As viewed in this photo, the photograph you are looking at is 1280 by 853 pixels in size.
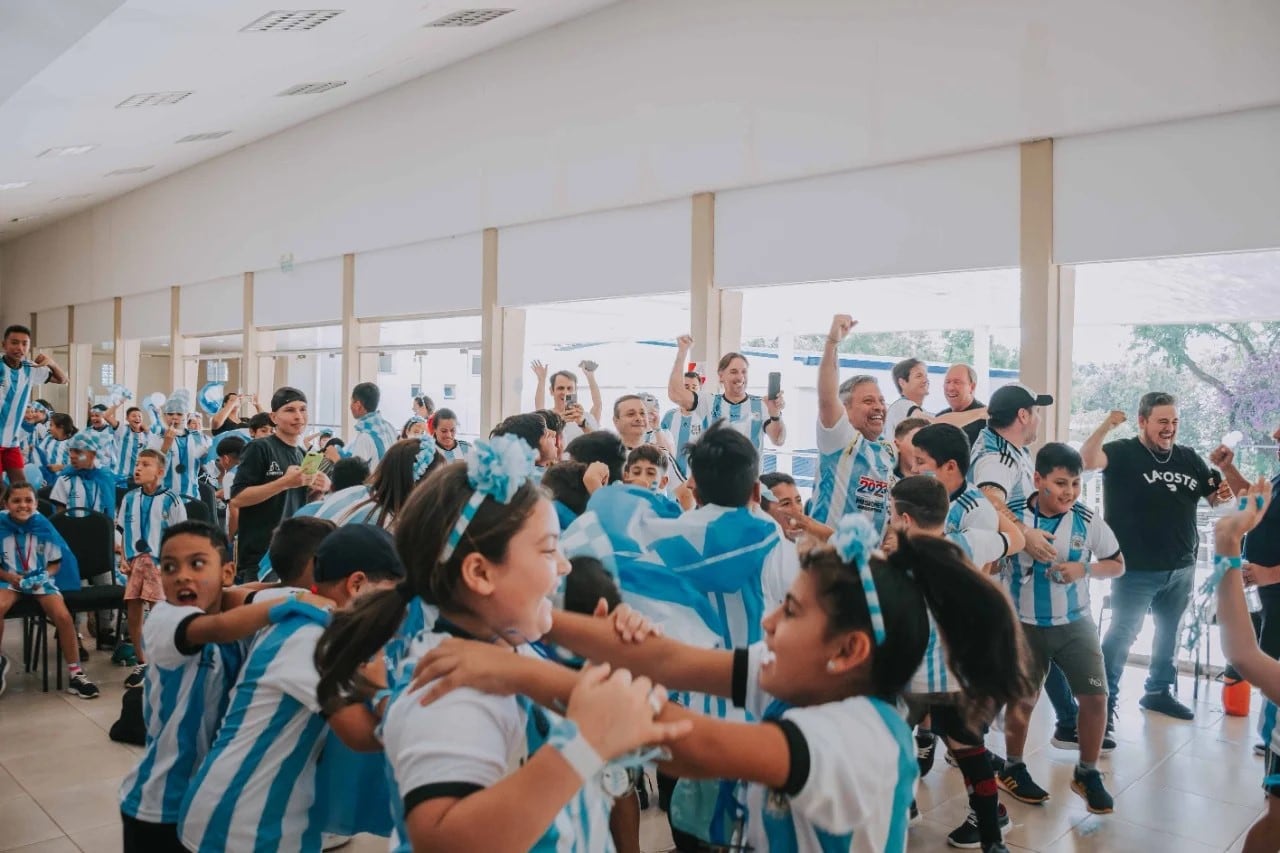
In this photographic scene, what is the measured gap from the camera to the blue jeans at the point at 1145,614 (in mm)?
4590

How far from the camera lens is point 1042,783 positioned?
379 cm

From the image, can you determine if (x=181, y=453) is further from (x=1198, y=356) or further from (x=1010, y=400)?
(x=1198, y=356)

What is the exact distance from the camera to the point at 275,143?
11938mm

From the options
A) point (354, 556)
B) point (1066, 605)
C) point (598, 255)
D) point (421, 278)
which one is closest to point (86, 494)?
point (421, 278)

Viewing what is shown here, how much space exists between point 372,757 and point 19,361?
6.48m

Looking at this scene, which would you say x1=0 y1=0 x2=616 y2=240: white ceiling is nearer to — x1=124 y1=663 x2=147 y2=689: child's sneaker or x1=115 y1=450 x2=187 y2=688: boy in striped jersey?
x1=115 y1=450 x2=187 y2=688: boy in striped jersey

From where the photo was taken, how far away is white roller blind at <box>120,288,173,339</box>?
14.6 m

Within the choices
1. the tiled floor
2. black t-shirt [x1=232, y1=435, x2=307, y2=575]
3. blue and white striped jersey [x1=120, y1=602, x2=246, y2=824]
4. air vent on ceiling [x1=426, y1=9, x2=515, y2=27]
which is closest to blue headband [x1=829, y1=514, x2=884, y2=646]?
blue and white striped jersey [x1=120, y1=602, x2=246, y2=824]

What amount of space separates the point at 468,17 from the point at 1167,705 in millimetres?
7190

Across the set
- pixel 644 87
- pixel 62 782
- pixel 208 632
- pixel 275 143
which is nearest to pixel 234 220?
pixel 275 143

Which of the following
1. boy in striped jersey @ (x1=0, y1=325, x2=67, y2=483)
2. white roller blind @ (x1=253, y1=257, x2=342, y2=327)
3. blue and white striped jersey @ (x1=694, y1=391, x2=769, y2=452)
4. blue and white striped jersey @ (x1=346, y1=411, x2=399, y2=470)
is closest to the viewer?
blue and white striped jersey @ (x1=694, y1=391, x2=769, y2=452)

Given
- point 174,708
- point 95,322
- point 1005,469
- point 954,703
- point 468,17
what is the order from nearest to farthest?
point 174,708
point 954,703
point 1005,469
point 468,17
point 95,322

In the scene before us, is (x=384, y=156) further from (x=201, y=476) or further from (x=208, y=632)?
(x=208, y=632)

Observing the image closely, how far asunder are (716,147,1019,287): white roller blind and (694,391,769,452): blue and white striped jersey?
4.40 feet
